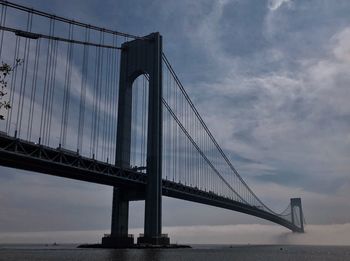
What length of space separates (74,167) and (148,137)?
13.0 metres

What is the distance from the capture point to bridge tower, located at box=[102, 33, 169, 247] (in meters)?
56.8

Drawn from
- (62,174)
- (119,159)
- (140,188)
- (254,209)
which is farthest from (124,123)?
(254,209)

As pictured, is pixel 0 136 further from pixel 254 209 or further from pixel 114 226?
pixel 254 209

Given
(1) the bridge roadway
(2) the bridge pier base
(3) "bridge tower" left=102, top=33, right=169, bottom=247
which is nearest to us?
(1) the bridge roadway

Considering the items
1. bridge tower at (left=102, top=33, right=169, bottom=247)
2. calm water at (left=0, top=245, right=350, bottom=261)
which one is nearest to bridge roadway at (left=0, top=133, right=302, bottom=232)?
bridge tower at (left=102, top=33, right=169, bottom=247)

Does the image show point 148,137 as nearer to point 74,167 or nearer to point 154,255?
point 74,167

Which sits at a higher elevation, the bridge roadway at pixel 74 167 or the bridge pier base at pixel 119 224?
the bridge roadway at pixel 74 167

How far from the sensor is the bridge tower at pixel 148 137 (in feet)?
186

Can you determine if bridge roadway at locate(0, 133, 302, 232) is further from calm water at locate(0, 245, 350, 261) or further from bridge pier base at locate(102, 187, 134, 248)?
calm water at locate(0, 245, 350, 261)

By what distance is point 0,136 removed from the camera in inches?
1608

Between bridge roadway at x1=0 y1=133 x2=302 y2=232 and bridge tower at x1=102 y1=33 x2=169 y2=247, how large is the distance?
1843 millimetres

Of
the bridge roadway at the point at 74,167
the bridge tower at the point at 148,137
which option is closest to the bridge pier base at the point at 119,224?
the bridge tower at the point at 148,137

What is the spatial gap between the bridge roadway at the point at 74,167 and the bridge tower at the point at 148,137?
1.84m

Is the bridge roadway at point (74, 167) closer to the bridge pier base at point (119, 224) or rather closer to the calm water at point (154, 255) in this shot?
the bridge pier base at point (119, 224)
